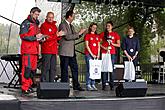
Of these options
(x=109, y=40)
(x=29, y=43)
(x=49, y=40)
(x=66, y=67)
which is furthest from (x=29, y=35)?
(x=109, y=40)

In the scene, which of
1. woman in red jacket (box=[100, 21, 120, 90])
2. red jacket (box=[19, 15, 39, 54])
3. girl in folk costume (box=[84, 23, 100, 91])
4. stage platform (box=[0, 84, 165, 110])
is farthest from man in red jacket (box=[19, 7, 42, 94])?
woman in red jacket (box=[100, 21, 120, 90])

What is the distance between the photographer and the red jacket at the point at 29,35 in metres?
5.95

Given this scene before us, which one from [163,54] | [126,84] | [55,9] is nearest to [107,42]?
[126,84]

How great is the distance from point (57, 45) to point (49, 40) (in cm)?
21

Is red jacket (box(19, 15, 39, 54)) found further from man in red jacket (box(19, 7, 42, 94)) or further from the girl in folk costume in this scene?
the girl in folk costume

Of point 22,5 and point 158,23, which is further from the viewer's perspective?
point 158,23

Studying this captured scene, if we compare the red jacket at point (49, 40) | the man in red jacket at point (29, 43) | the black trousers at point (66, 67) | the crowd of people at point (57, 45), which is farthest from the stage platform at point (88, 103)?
the black trousers at point (66, 67)

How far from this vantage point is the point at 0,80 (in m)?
9.68

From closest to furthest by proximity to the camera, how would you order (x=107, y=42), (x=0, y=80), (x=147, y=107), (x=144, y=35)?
(x=147, y=107), (x=107, y=42), (x=0, y=80), (x=144, y=35)

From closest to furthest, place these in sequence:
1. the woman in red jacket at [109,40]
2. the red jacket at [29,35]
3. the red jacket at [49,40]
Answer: the red jacket at [29,35] → the red jacket at [49,40] → the woman in red jacket at [109,40]

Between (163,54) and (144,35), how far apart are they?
3.75 metres

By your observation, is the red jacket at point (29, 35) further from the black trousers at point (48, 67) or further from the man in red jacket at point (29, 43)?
the black trousers at point (48, 67)

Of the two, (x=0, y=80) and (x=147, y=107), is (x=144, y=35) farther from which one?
(x=147, y=107)

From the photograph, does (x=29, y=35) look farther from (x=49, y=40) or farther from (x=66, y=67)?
(x=66, y=67)
